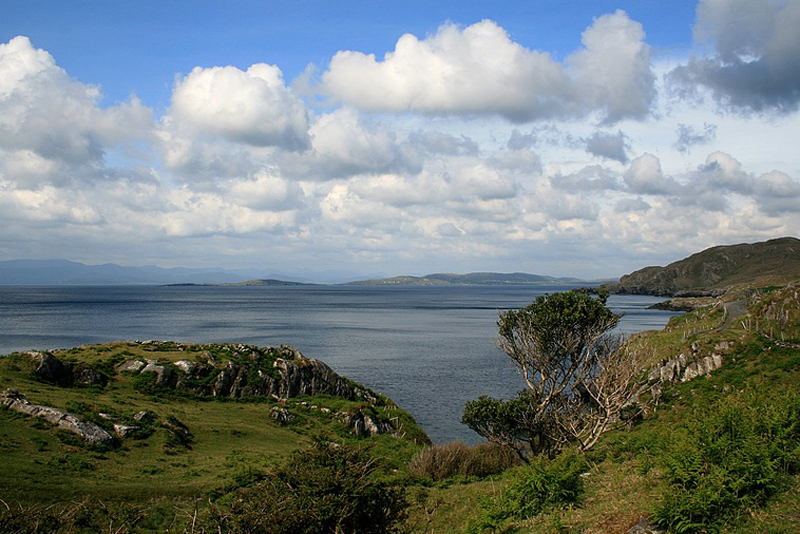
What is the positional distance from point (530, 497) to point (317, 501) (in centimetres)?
861

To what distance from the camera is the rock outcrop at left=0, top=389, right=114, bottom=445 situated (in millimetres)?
28406

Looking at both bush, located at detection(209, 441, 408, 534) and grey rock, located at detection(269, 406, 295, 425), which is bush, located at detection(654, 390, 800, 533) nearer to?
bush, located at detection(209, 441, 408, 534)

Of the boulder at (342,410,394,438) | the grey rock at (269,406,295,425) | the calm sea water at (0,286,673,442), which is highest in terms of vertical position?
the grey rock at (269,406,295,425)

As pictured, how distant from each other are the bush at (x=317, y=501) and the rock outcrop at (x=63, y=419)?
67.8 ft

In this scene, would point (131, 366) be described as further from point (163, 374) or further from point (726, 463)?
point (726, 463)

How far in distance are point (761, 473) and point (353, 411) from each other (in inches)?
1320

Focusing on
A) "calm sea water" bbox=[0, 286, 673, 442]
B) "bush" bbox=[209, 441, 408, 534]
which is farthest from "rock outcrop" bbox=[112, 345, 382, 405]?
"bush" bbox=[209, 441, 408, 534]

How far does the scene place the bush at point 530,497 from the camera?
16562 mm

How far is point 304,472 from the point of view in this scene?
1249 centimetres

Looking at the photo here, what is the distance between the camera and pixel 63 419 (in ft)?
94.7

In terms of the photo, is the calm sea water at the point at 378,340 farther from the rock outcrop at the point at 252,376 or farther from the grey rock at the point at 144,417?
the grey rock at the point at 144,417

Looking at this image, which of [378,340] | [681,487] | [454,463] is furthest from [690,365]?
[378,340]

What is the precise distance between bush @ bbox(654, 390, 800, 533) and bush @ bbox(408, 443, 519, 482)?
15131mm

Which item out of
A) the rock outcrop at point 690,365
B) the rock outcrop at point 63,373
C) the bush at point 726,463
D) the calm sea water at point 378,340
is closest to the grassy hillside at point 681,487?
the bush at point 726,463
